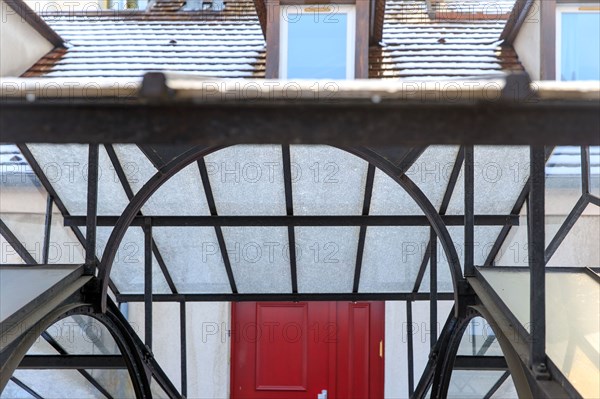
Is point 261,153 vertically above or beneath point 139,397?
above

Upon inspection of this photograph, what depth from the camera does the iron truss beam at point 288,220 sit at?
6.44m

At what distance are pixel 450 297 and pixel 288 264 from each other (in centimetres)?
143

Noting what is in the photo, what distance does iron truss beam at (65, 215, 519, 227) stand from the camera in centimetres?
644

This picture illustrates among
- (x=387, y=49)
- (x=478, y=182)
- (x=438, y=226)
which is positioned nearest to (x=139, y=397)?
(x=438, y=226)

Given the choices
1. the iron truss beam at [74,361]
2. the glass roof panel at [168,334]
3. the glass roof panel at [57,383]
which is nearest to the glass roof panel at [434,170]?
the iron truss beam at [74,361]

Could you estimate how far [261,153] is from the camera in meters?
5.88

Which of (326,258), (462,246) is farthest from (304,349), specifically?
(462,246)

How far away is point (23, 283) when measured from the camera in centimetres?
449

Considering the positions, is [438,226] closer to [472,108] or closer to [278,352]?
[472,108]

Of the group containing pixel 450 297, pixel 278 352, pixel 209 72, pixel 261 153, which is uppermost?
pixel 209 72

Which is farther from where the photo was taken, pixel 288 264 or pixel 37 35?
pixel 37 35

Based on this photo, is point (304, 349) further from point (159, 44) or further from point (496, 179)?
point (496, 179)

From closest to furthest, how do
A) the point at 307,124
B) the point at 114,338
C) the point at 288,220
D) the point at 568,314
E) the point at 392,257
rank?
the point at 307,124 → the point at 568,314 → the point at 114,338 → the point at 288,220 → the point at 392,257

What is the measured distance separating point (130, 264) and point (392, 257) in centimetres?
216
